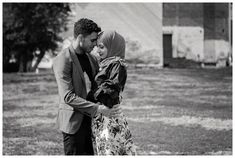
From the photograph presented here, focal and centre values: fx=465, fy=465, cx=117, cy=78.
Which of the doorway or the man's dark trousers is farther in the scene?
the doorway

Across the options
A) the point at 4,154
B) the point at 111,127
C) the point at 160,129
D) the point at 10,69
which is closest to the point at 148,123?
the point at 160,129

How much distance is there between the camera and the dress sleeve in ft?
11.8

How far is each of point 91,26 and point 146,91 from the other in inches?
521

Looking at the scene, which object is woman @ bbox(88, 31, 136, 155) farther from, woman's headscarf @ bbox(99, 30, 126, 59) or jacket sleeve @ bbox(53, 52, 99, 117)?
jacket sleeve @ bbox(53, 52, 99, 117)

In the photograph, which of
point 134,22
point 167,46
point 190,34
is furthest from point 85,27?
point 190,34

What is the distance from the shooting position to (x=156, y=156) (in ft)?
22.7

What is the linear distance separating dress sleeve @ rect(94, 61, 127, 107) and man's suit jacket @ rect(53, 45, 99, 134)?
100mm

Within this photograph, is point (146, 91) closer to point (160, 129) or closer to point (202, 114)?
point (202, 114)

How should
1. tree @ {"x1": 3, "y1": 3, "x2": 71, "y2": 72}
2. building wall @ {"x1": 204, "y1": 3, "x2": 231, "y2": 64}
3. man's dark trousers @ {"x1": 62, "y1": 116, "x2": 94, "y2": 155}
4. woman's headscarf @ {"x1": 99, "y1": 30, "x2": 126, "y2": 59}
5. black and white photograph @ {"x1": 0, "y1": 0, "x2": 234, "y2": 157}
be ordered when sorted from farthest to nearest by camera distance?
building wall @ {"x1": 204, "y1": 3, "x2": 231, "y2": 64}, tree @ {"x1": 3, "y1": 3, "x2": 71, "y2": 72}, man's dark trousers @ {"x1": 62, "y1": 116, "x2": 94, "y2": 155}, black and white photograph @ {"x1": 0, "y1": 0, "x2": 234, "y2": 157}, woman's headscarf @ {"x1": 99, "y1": 30, "x2": 126, "y2": 59}

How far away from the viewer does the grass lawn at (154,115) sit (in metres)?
→ 7.80

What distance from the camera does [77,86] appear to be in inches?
146

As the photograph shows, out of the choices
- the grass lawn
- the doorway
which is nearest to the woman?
the grass lawn

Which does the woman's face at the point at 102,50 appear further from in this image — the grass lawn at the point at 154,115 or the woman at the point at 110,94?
the grass lawn at the point at 154,115

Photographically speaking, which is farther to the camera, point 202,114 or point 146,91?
point 146,91
